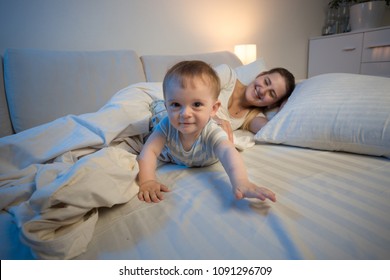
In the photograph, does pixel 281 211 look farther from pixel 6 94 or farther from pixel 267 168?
pixel 6 94

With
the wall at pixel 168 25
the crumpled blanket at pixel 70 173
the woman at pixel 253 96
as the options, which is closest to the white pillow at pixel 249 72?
the woman at pixel 253 96

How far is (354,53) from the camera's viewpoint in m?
2.08

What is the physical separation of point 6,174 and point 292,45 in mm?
2725

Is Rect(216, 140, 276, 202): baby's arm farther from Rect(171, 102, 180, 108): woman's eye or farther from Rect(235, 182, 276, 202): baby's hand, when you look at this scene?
Rect(171, 102, 180, 108): woman's eye

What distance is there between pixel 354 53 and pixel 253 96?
60.6 inches

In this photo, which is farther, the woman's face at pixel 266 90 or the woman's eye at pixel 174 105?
the woman's face at pixel 266 90

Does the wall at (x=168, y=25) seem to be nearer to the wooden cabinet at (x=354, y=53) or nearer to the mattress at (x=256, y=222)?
the wooden cabinet at (x=354, y=53)

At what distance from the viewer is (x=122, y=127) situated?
2.66ft

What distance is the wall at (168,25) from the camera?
1294mm

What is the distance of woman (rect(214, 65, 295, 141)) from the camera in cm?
119

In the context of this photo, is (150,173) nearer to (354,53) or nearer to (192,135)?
(192,135)

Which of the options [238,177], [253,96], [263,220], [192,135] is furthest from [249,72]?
[263,220]

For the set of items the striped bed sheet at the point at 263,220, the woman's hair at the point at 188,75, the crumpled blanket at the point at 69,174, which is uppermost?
the woman's hair at the point at 188,75

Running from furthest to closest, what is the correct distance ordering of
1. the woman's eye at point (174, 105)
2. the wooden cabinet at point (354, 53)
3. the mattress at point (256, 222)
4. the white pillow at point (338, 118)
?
the wooden cabinet at point (354, 53)
the white pillow at point (338, 118)
the woman's eye at point (174, 105)
the mattress at point (256, 222)
